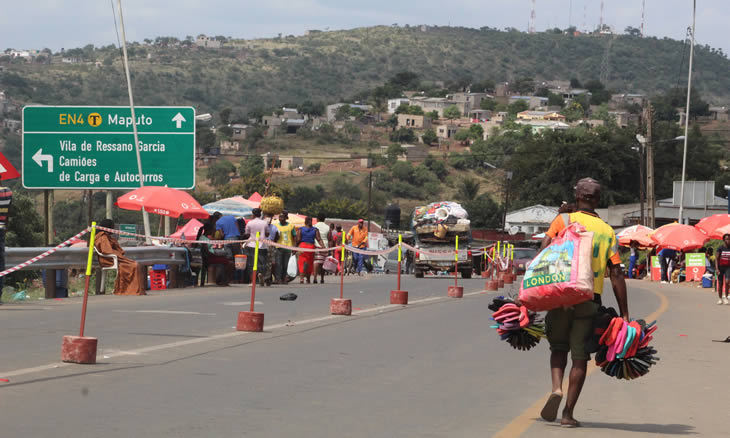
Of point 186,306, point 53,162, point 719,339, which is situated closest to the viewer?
point 719,339

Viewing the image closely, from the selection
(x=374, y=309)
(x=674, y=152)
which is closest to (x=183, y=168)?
(x=374, y=309)

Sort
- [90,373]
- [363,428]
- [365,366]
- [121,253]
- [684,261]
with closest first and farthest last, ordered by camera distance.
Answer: [363,428] → [90,373] → [365,366] → [121,253] → [684,261]

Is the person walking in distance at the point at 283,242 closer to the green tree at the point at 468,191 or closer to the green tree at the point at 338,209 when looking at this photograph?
the green tree at the point at 338,209

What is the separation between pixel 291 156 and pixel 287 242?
135763 millimetres

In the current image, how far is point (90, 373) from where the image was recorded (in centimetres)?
983

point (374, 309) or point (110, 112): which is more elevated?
point (110, 112)

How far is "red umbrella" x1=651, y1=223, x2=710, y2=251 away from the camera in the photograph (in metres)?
42.0

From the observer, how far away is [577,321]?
27.2 ft

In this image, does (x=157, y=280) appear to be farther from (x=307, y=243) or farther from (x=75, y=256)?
(x=307, y=243)

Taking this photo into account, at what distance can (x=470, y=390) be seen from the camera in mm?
9945

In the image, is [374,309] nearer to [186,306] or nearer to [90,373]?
[186,306]

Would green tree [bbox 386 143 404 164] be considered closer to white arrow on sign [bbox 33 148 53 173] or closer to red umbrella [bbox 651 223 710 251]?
red umbrella [bbox 651 223 710 251]

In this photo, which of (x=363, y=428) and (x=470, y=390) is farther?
(x=470, y=390)

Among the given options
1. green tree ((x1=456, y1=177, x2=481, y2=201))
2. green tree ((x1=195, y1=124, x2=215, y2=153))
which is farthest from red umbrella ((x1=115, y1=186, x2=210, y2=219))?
green tree ((x1=195, y1=124, x2=215, y2=153))
